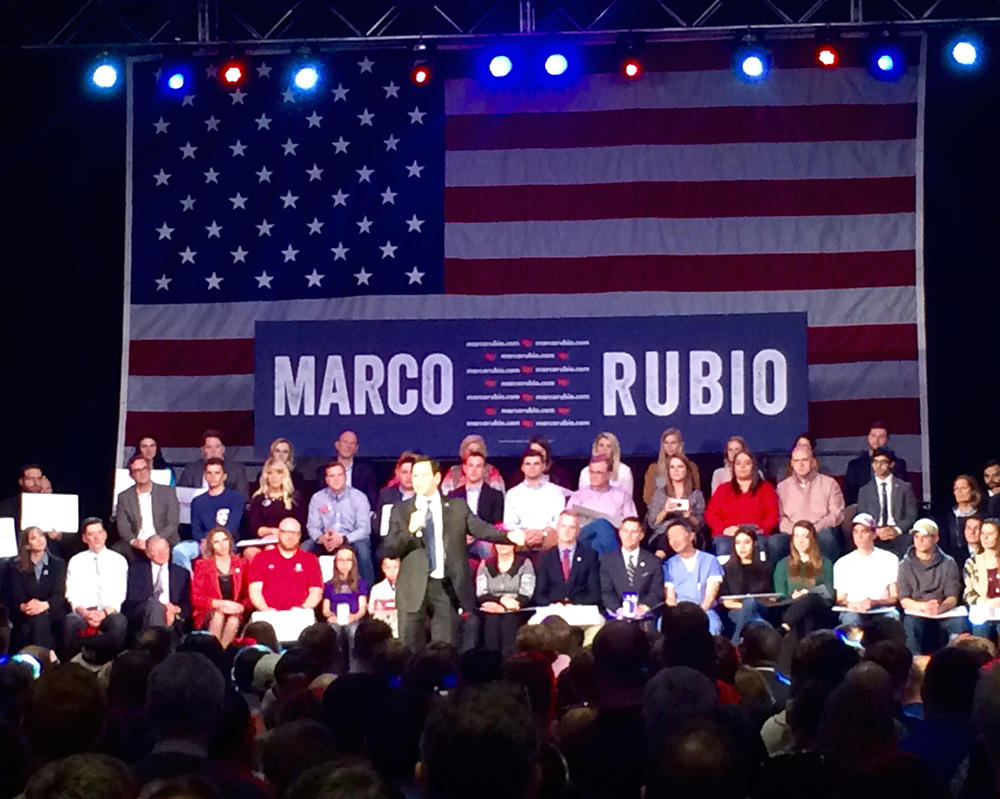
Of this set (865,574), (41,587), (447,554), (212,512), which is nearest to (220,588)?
(212,512)

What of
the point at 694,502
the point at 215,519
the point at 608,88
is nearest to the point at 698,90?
the point at 608,88

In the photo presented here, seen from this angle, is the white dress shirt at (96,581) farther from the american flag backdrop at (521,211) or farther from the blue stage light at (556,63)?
the blue stage light at (556,63)

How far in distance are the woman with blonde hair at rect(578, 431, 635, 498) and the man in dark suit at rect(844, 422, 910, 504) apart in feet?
5.18

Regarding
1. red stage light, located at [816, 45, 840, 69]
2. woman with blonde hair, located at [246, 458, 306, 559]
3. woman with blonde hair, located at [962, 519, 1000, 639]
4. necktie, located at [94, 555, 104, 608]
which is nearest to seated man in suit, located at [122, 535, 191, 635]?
necktie, located at [94, 555, 104, 608]

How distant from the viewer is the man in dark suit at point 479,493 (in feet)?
36.4

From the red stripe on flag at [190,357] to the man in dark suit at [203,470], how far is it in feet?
2.29

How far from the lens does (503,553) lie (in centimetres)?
1073

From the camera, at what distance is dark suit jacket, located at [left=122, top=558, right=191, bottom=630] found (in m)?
10.9

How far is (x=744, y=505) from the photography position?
37.0ft

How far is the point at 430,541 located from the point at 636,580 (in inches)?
84.3

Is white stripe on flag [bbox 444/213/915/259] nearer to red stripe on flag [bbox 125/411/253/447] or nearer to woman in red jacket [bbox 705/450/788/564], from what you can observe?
woman in red jacket [bbox 705/450/788/564]

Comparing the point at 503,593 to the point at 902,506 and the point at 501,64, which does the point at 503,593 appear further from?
the point at 501,64

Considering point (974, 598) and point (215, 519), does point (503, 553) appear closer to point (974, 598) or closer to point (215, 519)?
point (215, 519)

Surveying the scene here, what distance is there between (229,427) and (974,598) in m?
5.68
